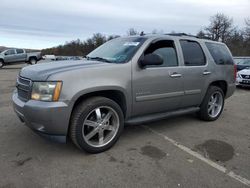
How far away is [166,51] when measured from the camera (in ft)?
14.5

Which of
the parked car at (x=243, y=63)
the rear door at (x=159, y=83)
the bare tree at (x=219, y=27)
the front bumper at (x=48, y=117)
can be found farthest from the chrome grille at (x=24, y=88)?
the bare tree at (x=219, y=27)

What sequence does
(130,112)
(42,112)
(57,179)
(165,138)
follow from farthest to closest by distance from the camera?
(165,138) → (130,112) → (42,112) → (57,179)

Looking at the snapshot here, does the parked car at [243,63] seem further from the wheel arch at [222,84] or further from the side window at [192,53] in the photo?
the side window at [192,53]

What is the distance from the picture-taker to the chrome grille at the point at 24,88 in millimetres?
3342

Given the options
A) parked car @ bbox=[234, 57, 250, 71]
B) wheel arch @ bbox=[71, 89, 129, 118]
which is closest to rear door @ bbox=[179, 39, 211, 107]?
wheel arch @ bbox=[71, 89, 129, 118]

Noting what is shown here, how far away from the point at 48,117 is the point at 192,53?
3147 millimetres

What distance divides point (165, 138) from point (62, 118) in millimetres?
1991

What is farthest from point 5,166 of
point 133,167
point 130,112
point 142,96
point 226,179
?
point 226,179

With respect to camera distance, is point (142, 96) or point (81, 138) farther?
point (142, 96)

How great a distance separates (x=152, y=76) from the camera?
4.00m

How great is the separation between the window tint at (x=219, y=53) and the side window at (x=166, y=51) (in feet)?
4.01

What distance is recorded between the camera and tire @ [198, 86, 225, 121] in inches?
205

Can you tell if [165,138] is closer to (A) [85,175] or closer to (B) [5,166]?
(A) [85,175]

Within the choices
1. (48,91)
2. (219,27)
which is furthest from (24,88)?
(219,27)
